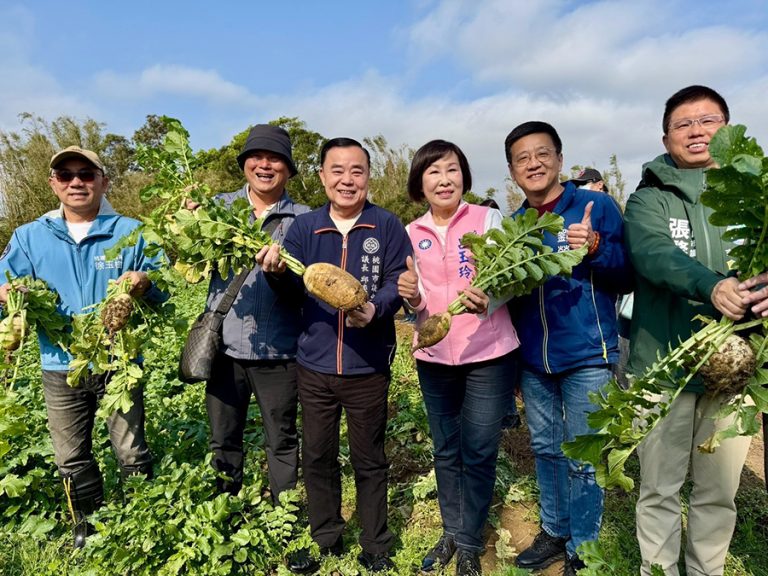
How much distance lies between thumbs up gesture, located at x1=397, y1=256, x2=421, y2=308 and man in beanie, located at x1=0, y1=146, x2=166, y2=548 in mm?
1362

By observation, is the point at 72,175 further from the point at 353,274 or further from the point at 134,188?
the point at 134,188

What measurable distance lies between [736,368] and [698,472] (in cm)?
74

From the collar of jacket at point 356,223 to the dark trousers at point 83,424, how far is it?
1400mm

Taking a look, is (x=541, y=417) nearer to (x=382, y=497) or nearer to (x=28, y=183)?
(x=382, y=497)

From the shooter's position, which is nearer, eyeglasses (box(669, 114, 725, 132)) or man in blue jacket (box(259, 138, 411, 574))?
eyeglasses (box(669, 114, 725, 132))

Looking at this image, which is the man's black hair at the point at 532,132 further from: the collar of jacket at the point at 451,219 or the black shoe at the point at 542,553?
A: the black shoe at the point at 542,553

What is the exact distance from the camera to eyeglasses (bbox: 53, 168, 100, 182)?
2709 millimetres

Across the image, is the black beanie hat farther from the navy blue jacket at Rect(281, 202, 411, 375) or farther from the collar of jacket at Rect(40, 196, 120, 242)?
the collar of jacket at Rect(40, 196, 120, 242)

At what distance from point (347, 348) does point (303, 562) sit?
3.78 feet

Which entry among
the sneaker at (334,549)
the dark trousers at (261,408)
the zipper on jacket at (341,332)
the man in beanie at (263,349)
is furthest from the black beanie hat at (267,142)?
the sneaker at (334,549)

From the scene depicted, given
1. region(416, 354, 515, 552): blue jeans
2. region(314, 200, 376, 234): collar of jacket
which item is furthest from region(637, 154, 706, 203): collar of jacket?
region(314, 200, 376, 234): collar of jacket

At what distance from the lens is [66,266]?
8.99 ft

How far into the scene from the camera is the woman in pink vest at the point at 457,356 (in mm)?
2484

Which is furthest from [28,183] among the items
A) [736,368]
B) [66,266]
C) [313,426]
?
[736,368]
